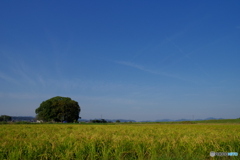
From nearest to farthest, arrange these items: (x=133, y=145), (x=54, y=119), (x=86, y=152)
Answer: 1. (x=86, y=152)
2. (x=133, y=145)
3. (x=54, y=119)

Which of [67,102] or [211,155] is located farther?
[67,102]

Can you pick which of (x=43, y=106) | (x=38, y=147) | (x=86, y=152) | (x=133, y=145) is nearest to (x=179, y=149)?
(x=133, y=145)

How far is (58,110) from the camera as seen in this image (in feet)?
281

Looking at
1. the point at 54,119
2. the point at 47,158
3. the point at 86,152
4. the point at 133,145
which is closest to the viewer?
the point at 47,158

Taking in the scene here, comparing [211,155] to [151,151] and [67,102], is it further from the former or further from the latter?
[67,102]

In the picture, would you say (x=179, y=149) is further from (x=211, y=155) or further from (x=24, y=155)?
(x=24, y=155)

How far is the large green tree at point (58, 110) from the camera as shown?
85.1 m

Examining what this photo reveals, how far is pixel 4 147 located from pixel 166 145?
16.2 ft

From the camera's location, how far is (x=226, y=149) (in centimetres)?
643

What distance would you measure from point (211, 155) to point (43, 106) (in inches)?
3643

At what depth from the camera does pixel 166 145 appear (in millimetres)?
6406

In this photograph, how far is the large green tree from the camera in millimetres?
85125

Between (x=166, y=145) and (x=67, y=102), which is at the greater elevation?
(x=67, y=102)

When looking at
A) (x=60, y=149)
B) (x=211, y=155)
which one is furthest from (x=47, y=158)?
(x=211, y=155)
